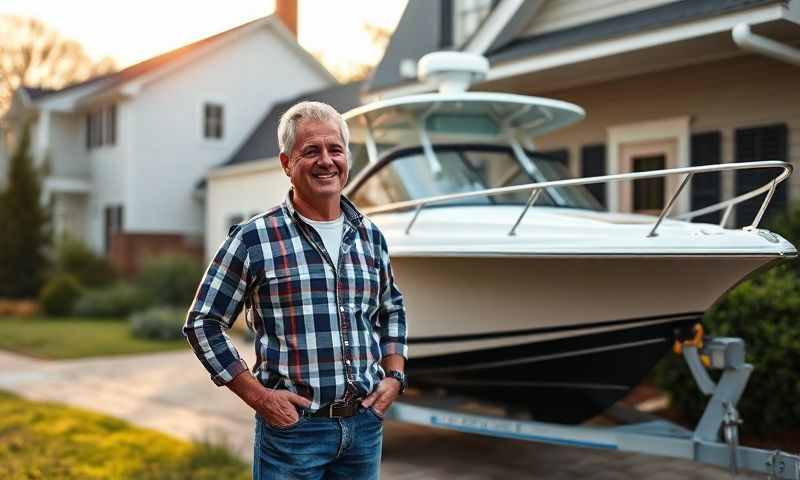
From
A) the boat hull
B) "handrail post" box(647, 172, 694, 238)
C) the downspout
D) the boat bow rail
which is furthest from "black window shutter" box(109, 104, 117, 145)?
"handrail post" box(647, 172, 694, 238)

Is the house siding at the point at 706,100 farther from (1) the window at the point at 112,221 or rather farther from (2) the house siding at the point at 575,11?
(1) the window at the point at 112,221

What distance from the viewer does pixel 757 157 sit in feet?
24.1

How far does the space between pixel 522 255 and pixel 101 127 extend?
17953 mm

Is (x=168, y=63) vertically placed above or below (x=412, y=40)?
above

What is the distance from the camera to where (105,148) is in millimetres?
20188

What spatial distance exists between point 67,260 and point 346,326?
1640 centimetres

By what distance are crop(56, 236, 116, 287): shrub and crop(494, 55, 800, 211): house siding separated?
11.8m

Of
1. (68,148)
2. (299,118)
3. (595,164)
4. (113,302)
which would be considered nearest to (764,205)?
(299,118)

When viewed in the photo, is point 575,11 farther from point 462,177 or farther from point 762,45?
point 462,177

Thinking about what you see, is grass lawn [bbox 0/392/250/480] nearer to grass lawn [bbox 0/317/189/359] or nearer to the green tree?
grass lawn [bbox 0/317/189/359]

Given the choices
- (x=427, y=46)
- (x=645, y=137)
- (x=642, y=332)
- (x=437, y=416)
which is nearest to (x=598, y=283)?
(x=642, y=332)

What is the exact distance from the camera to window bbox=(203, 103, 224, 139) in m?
20.2

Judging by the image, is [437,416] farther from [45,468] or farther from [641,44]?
[641,44]

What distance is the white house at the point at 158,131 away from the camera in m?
19.1
